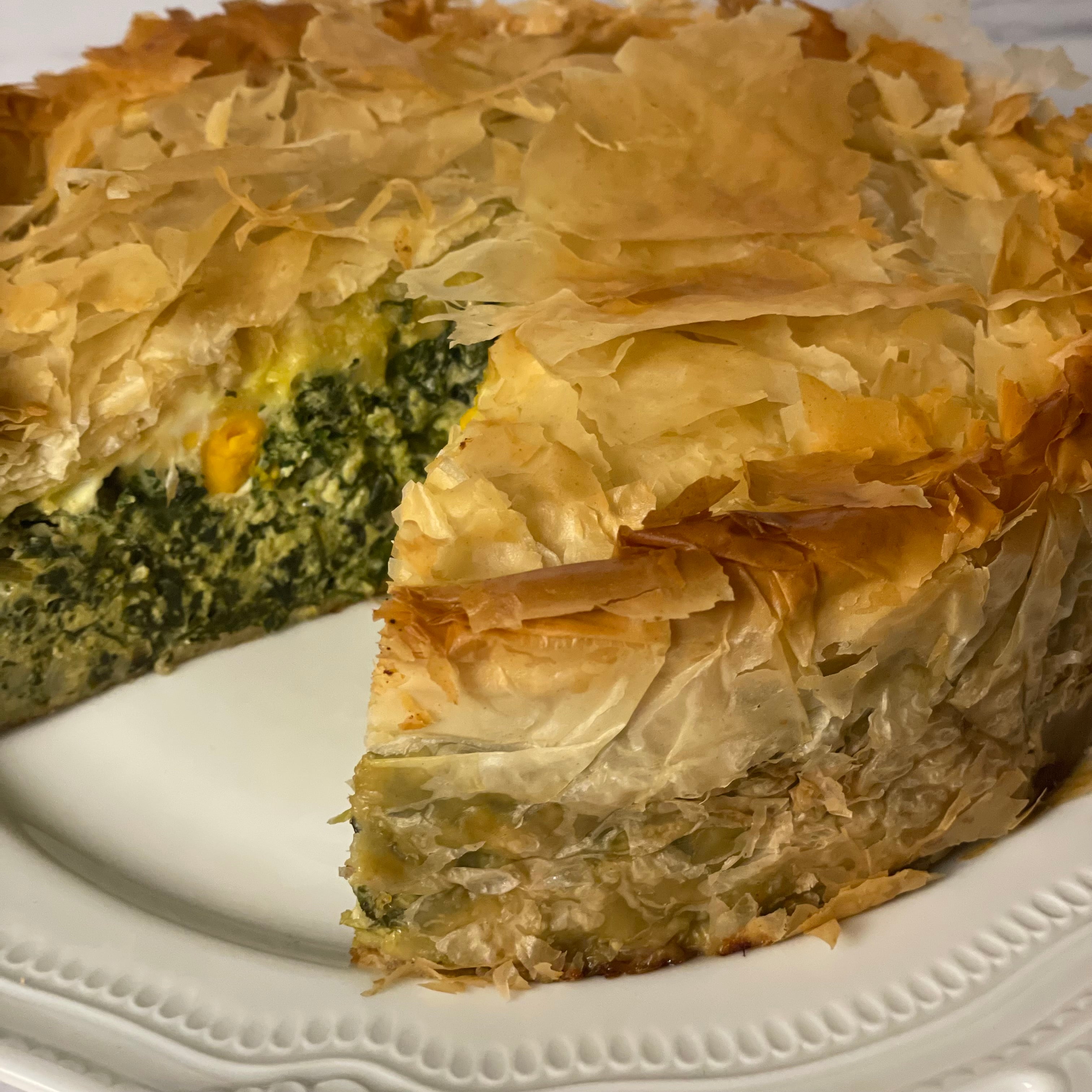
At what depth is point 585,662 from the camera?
1.66 m

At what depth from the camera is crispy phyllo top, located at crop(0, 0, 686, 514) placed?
2564 mm

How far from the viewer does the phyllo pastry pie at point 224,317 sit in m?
2.59

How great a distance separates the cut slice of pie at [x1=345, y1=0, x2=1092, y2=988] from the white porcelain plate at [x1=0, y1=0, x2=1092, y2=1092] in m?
0.09

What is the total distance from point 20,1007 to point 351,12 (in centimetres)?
279

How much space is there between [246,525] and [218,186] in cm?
90

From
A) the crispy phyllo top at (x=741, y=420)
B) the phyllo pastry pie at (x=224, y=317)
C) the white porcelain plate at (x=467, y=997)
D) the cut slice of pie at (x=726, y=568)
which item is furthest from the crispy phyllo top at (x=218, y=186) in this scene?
the white porcelain plate at (x=467, y=997)

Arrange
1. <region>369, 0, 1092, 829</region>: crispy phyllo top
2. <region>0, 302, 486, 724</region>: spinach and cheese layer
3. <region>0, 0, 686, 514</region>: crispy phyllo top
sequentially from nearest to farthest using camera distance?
<region>369, 0, 1092, 829</region>: crispy phyllo top < <region>0, 0, 686, 514</region>: crispy phyllo top < <region>0, 302, 486, 724</region>: spinach and cheese layer

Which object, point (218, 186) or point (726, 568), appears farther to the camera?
point (218, 186)

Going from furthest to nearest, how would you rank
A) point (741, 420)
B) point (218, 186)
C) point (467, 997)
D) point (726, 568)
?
point (218, 186) < point (741, 420) < point (467, 997) < point (726, 568)

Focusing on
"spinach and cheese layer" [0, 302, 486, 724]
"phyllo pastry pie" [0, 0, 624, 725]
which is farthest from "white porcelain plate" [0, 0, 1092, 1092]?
"phyllo pastry pie" [0, 0, 624, 725]

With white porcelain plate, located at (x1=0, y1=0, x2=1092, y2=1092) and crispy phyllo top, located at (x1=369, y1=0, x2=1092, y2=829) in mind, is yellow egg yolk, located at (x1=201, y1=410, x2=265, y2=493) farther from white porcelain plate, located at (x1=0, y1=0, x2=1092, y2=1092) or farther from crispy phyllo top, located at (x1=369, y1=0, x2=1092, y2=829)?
white porcelain plate, located at (x1=0, y1=0, x2=1092, y2=1092)

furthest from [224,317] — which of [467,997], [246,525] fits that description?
[467,997]

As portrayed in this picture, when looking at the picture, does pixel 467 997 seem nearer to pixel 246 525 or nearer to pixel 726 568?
pixel 726 568

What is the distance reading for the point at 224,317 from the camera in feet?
8.71
